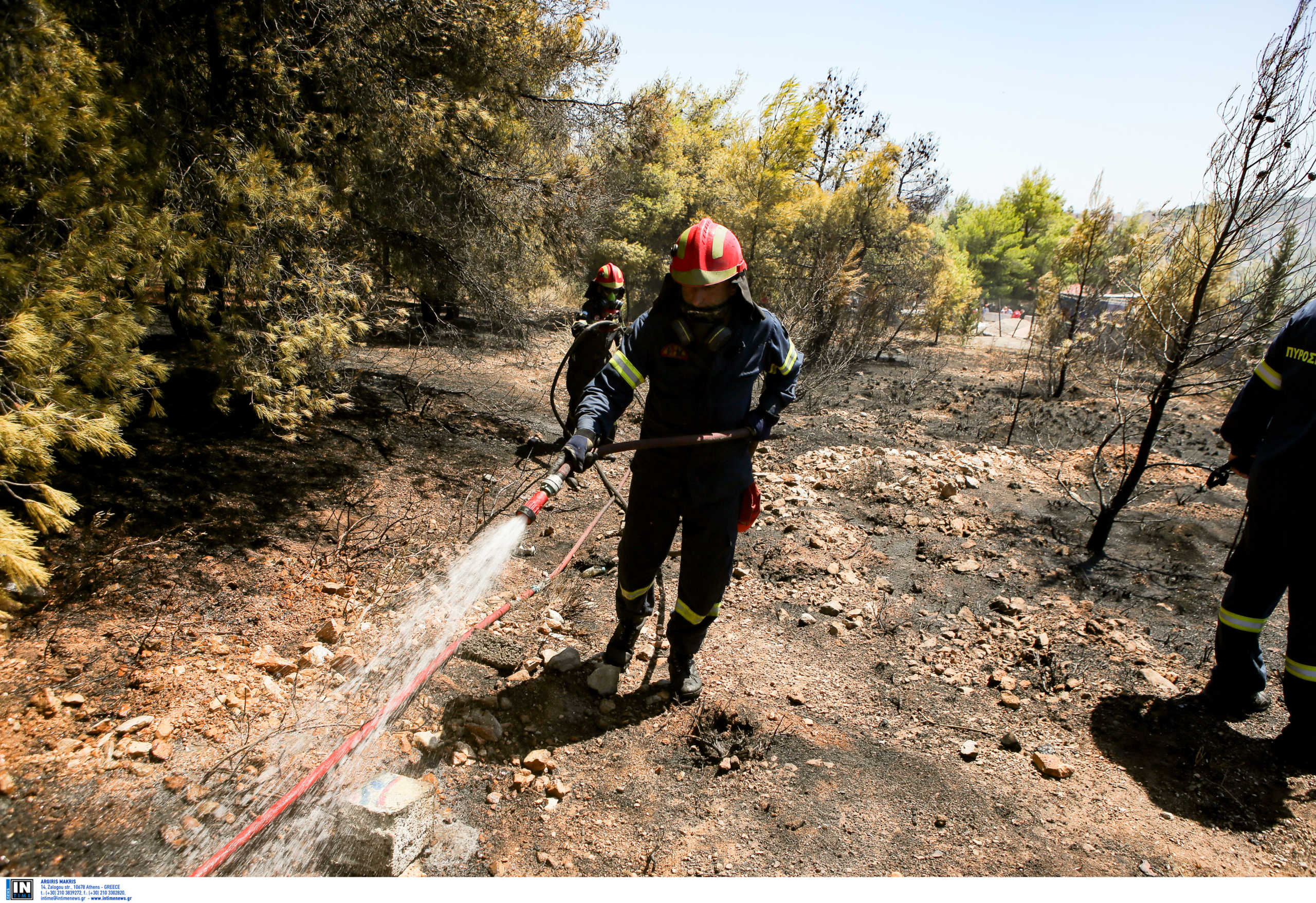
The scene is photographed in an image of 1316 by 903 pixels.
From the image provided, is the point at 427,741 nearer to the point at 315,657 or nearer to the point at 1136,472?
the point at 315,657

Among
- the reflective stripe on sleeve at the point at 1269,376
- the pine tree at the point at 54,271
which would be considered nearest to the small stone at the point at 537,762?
the pine tree at the point at 54,271

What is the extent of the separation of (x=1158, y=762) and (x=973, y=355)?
22790 millimetres

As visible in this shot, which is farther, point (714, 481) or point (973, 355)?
point (973, 355)

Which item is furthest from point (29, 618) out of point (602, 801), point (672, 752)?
point (672, 752)

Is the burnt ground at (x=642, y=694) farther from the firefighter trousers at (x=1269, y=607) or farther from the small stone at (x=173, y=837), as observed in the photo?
the firefighter trousers at (x=1269, y=607)

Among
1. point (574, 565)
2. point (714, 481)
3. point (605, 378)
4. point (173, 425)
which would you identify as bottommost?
point (574, 565)

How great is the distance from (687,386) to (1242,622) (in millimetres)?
2853

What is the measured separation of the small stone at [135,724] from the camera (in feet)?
8.11

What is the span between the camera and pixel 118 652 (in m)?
2.85

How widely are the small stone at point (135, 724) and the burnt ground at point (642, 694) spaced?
0.9 inches

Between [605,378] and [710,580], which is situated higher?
[605,378]

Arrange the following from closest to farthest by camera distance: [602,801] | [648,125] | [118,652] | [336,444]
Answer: [602,801] → [118,652] → [336,444] → [648,125]

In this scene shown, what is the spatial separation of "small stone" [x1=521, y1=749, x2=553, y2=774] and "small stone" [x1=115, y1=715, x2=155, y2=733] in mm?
1463

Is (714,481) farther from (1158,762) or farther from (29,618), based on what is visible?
(29,618)
